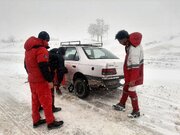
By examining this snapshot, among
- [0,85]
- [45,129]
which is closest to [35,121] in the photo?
[45,129]

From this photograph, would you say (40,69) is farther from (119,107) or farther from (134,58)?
(119,107)

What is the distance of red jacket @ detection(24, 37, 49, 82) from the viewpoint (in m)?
4.10

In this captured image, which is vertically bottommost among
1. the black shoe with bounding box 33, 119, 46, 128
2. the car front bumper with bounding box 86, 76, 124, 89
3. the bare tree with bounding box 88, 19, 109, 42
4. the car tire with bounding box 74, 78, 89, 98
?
the black shoe with bounding box 33, 119, 46, 128

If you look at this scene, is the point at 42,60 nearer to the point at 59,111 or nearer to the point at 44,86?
the point at 44,86

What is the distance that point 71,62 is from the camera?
6945 mm

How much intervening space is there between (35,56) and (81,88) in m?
2.77

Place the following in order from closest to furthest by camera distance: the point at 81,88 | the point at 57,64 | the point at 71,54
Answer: the point at 57,64
the point at 81,88
the point at 71,54

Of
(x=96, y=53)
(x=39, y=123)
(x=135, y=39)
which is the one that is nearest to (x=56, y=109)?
(x=39, y=123)

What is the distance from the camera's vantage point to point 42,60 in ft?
13.2

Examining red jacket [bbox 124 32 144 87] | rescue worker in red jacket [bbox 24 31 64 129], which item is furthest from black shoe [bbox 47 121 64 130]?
red jacket [bbox 124 32 144 87]

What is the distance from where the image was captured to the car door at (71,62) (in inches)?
267

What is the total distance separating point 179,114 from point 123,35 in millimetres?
2529

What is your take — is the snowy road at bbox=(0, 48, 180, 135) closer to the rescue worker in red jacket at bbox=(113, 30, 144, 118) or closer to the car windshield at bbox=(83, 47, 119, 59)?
the rescue worker in red jacket at bbox=(113, 30, 144, 118)

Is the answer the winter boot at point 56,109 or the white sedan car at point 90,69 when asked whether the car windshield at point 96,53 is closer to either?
the white sedan car at point 90,69
